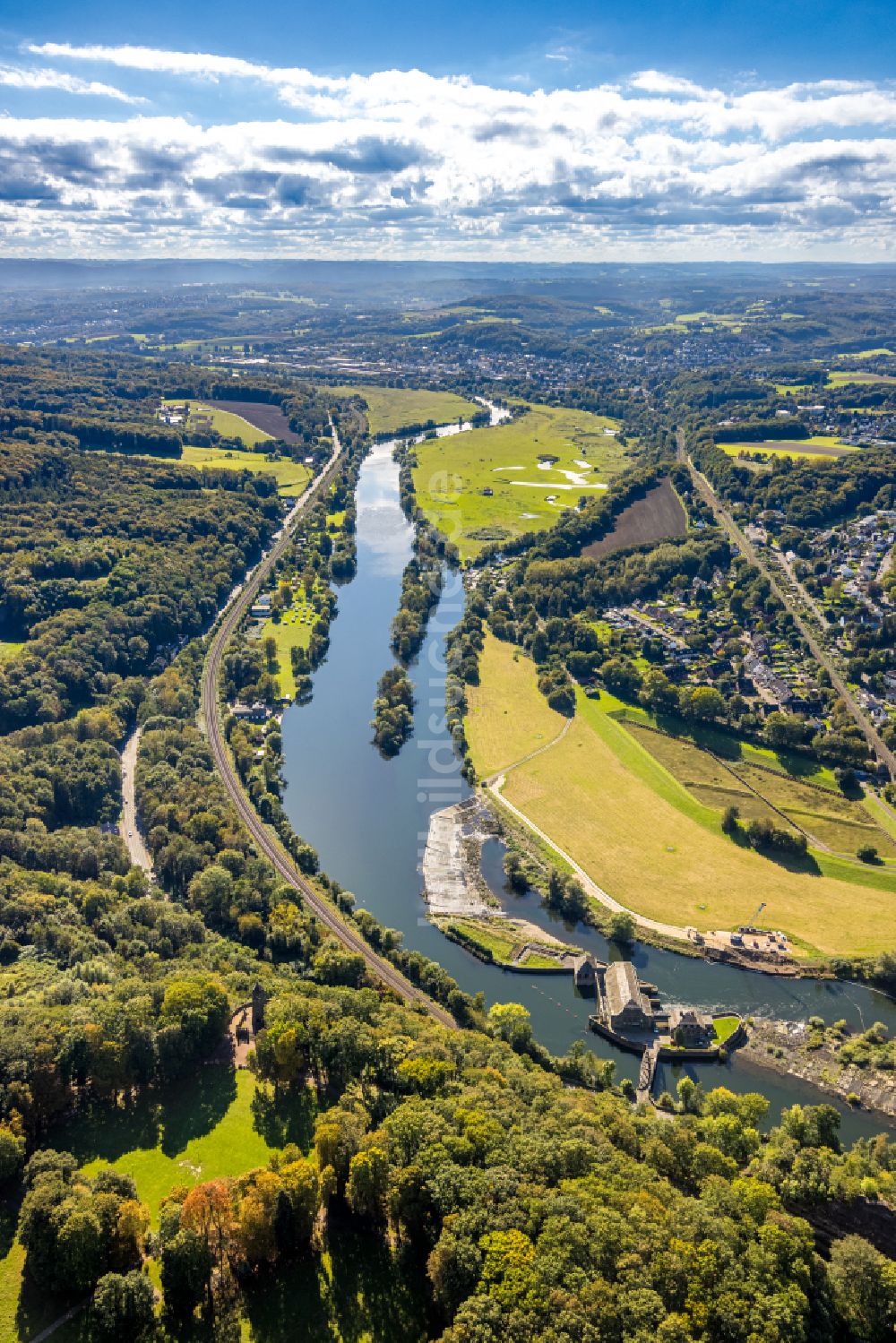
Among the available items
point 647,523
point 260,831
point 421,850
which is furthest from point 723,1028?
point 647,523

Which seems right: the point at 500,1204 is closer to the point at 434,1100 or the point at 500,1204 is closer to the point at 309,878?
the point at 434,1100

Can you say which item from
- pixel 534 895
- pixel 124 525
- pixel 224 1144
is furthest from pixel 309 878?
pixel 124 525

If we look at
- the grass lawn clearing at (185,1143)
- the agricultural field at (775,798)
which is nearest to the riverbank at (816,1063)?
the agricultural field at (775,798)

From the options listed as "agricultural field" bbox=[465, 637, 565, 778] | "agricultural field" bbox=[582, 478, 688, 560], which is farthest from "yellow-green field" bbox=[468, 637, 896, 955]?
"agricultural field" bbox=[582, 478, 688, 560]

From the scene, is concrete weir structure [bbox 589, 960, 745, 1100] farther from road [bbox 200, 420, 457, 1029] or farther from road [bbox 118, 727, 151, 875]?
road [bbox 118, 727, 151, 875]

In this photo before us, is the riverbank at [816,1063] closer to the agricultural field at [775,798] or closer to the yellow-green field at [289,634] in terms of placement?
the agricultural field at [775,798]

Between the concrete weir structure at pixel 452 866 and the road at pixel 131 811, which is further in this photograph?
the road at pixel 131 811

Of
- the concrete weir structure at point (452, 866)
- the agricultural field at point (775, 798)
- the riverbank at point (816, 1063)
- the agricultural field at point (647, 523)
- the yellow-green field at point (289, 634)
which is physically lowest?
the riverbank at point (816, 1063)
